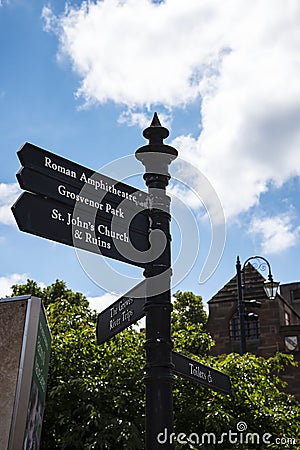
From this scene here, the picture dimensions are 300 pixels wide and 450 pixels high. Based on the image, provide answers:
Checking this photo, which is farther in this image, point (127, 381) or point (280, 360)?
point (280, 360)

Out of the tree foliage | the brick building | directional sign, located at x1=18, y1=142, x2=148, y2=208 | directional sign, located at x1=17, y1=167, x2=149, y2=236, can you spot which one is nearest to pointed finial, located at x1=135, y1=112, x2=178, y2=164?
directional sign, located at x1=18, y1=142, x2=148, y2=208

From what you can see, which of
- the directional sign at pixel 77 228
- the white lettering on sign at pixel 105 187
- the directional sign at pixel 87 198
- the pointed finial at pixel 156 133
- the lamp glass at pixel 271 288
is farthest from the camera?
the lamp glass at pixel 271 288

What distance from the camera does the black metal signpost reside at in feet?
12.7

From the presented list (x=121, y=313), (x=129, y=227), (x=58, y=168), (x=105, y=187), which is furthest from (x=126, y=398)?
(x=58, y=168)

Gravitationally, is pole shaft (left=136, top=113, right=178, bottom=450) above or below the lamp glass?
below

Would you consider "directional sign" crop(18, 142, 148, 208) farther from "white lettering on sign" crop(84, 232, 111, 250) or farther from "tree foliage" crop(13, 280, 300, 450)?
"tree foliage" crop(13, 280, 300, 450)

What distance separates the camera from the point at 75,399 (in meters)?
8.51

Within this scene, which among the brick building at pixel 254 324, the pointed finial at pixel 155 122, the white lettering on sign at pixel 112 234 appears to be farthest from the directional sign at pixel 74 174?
the brick building at pixel 254 324

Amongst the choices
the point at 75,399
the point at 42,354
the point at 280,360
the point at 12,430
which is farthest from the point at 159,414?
the point at 280,360

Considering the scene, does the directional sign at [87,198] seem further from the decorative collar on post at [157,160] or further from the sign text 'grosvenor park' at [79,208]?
the decorative collar on post at [157,160]

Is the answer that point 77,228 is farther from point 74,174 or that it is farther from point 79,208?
point 74,174

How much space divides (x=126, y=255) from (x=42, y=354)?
1013mm

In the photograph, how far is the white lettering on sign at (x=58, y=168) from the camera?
4098 mm

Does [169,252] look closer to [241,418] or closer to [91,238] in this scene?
[91,238]
